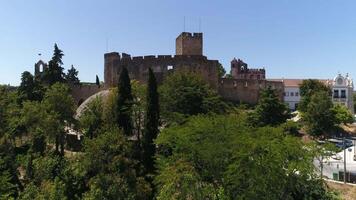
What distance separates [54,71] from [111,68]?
7.08 m

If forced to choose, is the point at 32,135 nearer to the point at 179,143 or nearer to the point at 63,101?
the point at 63,101

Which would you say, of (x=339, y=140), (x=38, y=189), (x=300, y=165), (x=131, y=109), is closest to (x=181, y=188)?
(x=300, y=165)

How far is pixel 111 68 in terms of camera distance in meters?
57.4

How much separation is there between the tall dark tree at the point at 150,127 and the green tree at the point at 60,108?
835 cm

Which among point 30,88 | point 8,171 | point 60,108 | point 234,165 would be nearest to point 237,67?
point 30,88

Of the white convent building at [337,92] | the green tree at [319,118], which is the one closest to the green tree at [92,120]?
the green tree at [319,118]

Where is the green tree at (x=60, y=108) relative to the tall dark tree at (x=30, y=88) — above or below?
below

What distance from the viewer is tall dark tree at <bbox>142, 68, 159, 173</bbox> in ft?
104

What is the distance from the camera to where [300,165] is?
2670cm

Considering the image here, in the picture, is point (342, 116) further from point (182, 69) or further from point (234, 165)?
point (234, 165)

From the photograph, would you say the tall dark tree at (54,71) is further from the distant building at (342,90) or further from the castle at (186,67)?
the distant building at (342,90)

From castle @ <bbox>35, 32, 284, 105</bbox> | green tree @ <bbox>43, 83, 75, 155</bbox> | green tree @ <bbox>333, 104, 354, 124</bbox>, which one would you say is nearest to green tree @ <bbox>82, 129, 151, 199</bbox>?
green tree @ <bbox>43, 83, 75, 155</bbox>

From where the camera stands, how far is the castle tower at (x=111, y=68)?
56.8 m

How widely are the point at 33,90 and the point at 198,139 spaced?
2773 centimetres
